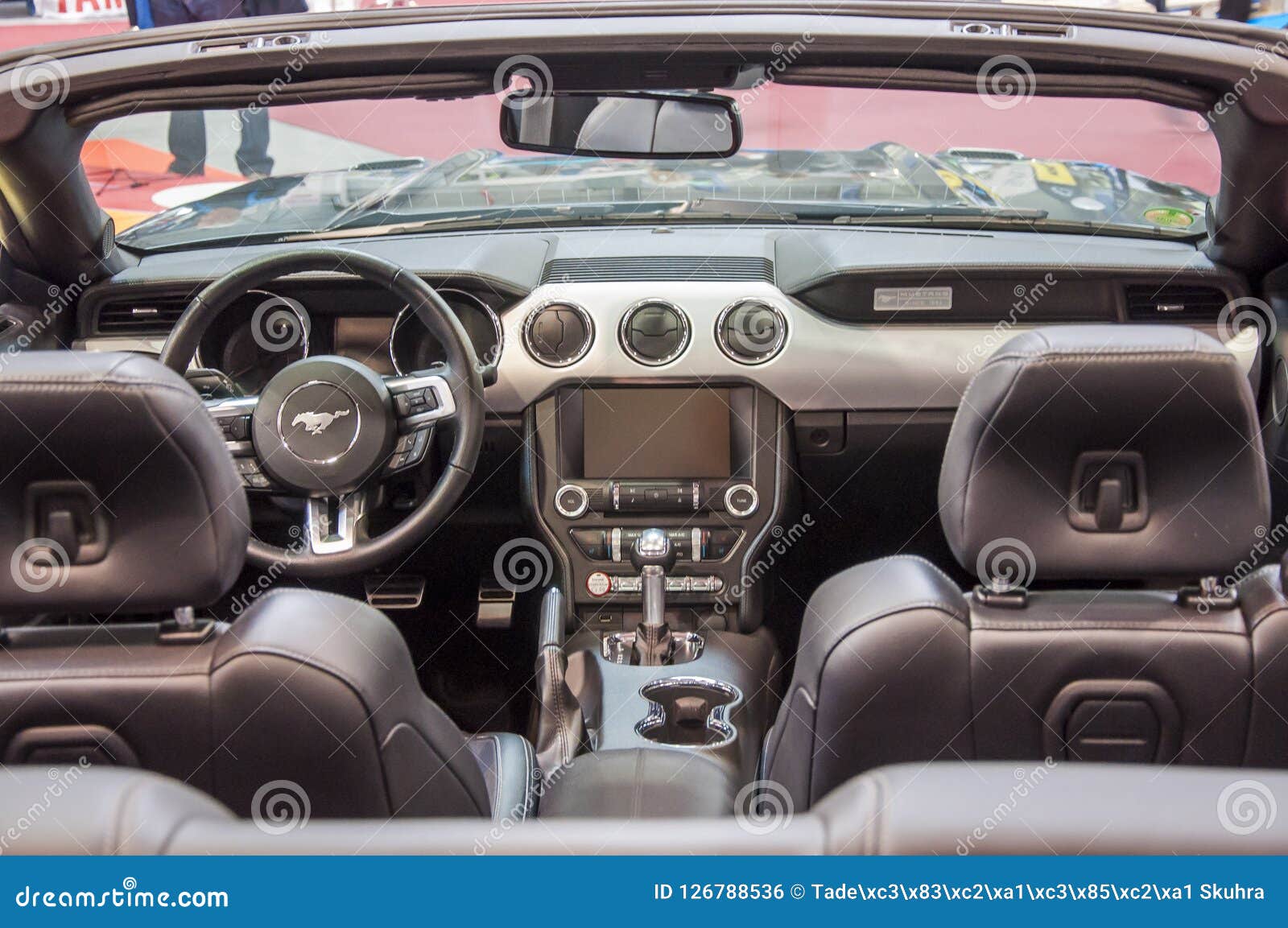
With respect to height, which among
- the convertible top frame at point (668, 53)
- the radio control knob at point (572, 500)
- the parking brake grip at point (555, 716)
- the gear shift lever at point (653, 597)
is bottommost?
the parking brake grip at point (555, 716)

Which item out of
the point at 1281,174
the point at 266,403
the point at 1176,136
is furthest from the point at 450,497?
the point at 1176,136

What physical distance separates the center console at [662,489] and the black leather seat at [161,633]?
1.54m

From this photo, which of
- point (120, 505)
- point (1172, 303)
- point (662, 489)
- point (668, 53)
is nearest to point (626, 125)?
point (668, 53)

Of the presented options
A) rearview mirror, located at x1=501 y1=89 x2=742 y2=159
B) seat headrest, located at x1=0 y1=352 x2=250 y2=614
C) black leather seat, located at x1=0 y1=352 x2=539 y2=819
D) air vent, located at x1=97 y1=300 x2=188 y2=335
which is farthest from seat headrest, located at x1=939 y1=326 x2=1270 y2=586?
air vent, located at x1=97 y1=300 x2=188 y2=335

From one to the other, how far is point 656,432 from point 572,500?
0.89ft

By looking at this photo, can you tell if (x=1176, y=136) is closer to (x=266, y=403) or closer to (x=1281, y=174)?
(x=1281, y=174)

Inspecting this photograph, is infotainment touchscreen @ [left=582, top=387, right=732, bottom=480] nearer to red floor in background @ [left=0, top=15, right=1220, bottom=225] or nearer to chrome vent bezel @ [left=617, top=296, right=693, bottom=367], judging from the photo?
chrome vent bezel @ [left=617, top=296, right=693, bottom=367]

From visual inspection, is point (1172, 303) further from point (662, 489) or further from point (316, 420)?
point (316, 420)

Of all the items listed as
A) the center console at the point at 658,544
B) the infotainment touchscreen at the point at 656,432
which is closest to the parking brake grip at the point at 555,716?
the center console at the point at 658,544

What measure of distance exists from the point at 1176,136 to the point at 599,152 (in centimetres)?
629

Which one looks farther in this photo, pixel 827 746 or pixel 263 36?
pixel 263 36

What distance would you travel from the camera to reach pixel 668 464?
10.6 feet

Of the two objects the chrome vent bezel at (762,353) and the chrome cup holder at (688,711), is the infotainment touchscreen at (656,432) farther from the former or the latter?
the chrome cup holder at (688,711)

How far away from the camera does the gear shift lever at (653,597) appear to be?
3.19 m
